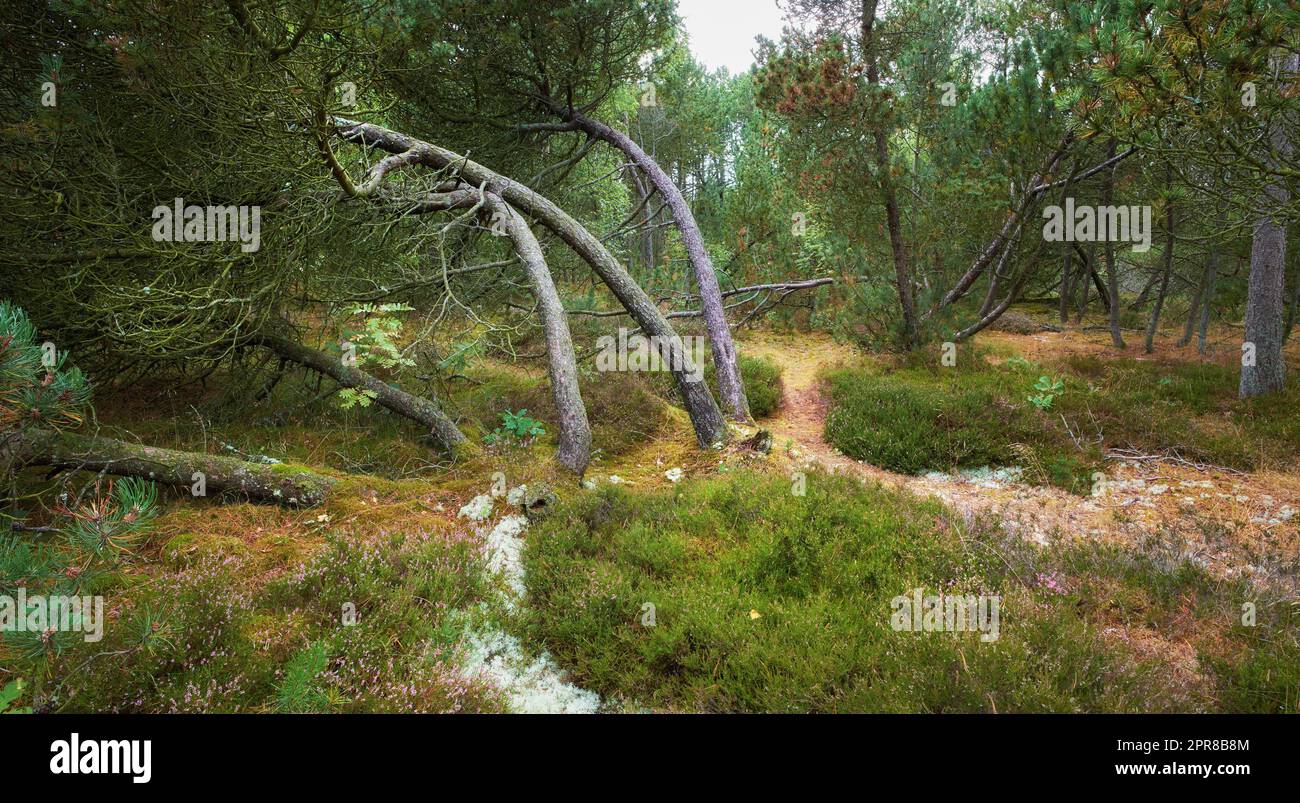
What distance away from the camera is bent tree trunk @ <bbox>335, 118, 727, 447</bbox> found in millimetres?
8000

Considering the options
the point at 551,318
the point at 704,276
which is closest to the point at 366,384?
the point at 551,318

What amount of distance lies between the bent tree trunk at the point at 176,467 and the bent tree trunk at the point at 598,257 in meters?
4.41

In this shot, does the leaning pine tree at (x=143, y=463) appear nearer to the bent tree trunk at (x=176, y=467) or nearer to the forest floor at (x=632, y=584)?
the bent tree trunk at (x=176, y=467)

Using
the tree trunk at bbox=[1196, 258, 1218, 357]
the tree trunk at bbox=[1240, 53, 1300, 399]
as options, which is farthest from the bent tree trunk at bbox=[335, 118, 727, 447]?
the tree trunk at bbox=[1196, 258, 1218, 357]

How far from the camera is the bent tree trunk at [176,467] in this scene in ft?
16.6

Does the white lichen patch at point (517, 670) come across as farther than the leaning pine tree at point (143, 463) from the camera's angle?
No

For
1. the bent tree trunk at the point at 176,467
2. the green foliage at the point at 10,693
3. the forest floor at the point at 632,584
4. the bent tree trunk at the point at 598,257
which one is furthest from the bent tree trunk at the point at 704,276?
the green foliage at the point at 10,693

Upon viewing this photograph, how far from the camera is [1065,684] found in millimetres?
3416

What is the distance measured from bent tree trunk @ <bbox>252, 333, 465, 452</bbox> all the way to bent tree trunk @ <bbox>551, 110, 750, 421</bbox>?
434 cm

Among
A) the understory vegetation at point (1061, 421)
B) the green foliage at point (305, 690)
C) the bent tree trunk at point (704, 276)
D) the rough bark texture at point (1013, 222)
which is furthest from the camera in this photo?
the rough bark texture at point (1013, 222)

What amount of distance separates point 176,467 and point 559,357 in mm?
3962
